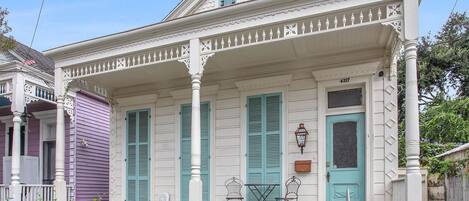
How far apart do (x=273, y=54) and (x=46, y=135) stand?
20.5 feet

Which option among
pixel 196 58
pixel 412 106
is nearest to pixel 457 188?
pixel 412 106

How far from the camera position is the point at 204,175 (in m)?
8.26

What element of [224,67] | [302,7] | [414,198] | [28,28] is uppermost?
→ [28,28]

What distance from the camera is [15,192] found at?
28.3 ft

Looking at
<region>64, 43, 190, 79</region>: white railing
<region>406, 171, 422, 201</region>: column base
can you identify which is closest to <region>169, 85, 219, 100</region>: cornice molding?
<region>64, 43, 190, 79</region>: white railing

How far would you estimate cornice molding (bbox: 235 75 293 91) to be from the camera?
7687 mm

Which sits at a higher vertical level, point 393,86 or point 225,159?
point 393,86

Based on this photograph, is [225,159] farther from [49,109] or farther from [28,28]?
[28,28]

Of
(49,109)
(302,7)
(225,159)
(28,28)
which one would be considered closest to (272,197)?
(225,159)

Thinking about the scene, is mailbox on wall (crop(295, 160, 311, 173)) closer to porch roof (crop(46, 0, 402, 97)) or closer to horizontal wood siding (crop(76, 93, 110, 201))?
porch roof (crop(46, 0, 402, 97))

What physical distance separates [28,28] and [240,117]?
20.8ft

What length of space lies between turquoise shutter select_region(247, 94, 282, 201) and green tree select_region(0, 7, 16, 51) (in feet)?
13.4

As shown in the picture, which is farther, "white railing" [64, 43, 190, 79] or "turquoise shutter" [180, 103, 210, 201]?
"turquoise shutter" [180, 103, 210, 201]

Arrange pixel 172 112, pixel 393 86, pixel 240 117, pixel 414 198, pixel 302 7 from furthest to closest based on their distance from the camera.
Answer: pixel 172 112
pixel 240 117
pixel 393 86
pixel 302 7
pixel 414 198
